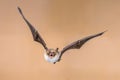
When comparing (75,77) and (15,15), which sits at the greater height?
(15,15)

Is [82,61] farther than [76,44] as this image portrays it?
Yes

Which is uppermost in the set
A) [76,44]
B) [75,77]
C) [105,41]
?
[76,44]

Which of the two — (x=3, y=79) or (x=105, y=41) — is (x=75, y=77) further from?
(x=3, y=79)

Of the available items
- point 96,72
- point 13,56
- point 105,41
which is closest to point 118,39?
point 105,41

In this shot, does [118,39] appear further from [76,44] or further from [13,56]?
[13,56]

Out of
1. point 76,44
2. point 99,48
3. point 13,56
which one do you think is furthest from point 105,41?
point 13,56

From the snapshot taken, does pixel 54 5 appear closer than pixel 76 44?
No
